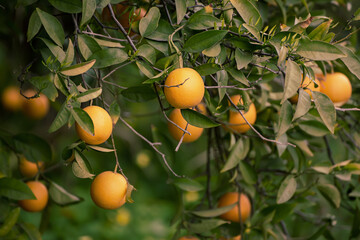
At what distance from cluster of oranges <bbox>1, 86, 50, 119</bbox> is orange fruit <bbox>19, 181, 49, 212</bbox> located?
28cm

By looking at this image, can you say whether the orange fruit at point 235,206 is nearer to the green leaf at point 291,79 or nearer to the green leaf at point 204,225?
the green leaf at point 204,225

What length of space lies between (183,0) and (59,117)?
0.27 metres

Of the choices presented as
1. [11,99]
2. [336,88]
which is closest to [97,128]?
[336,88]

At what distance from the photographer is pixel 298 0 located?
1.04 m

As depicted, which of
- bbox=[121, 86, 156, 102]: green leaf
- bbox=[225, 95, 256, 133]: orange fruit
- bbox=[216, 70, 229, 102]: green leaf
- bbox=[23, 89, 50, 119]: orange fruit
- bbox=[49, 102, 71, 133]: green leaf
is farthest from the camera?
bbox=[23, 89, 50, 119]: orange fruit

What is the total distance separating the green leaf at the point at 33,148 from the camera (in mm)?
996

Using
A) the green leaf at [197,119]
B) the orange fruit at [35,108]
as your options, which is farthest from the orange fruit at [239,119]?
the orange fruit at [35,108]

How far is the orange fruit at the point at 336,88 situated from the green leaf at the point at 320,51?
1.21 feet

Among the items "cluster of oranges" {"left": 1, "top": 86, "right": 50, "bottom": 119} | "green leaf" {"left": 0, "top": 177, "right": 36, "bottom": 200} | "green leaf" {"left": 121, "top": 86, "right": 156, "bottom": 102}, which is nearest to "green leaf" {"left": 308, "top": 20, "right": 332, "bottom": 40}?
"green leaf" {"left": 121, "top": 86, "right": 156, "bottom": 102}

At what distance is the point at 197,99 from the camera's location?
635 millimetres

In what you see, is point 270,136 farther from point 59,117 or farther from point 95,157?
point 95,157

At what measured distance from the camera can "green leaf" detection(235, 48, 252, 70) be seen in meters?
0.64

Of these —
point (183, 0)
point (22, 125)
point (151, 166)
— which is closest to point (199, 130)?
point (183, 0)

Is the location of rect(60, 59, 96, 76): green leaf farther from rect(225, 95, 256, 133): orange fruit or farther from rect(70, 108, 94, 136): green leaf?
rect(225, 95, 256, 133): orange fruit
